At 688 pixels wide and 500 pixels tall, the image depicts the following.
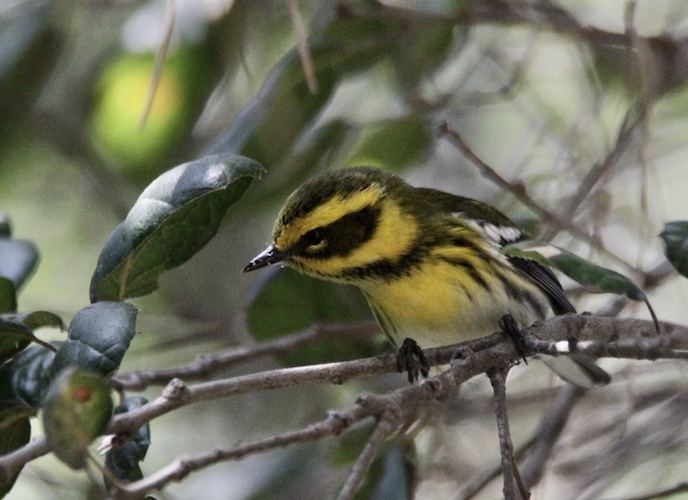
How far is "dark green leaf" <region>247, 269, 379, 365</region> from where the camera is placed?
2553mm

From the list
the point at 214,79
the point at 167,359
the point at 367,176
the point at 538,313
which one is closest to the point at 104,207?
the point at 167,359

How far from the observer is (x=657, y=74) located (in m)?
2.77

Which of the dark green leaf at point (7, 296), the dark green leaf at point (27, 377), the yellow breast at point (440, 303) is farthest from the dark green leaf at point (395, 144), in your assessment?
the dark green leaf at point (27, 377)

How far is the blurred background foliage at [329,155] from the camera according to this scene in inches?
99.5

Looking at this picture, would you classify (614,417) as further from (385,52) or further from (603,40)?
(385,52)

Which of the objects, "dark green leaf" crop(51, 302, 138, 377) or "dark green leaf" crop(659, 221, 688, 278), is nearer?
"dark green leaf" crop(51, 302, 138, 377)

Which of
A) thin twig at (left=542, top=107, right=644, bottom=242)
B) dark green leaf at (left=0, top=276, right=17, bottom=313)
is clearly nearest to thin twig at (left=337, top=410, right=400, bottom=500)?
dark green leaf at (left=0, top=276, right=17, bottom=313)

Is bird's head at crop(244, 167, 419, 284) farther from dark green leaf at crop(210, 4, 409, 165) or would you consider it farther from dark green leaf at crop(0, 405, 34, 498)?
dark green leaf at crop(0, 405, 34, 498)

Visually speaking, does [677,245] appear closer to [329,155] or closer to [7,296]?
[7,296]

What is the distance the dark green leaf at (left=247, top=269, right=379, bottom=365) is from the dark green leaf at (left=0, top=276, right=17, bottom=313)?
833 mm

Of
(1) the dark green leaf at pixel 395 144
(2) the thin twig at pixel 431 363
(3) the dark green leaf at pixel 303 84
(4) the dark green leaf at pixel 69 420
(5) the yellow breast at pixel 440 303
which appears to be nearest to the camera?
(4) the dark green leaf at pixel 69 420

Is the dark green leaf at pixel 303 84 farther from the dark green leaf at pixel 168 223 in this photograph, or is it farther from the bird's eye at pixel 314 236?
the dark green leaf at pixel 168 223

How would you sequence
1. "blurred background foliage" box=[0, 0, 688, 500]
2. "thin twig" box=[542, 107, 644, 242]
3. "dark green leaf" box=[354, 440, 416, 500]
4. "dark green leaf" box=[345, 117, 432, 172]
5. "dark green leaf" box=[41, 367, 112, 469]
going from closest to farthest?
"dark green leaf" box=[41, 367, 112, 469]
"dark green leaf" box=[354, 440, 416, 500]
"thin twig" box=[542, 107, 644, 242]
"blurred background foliage" box=[0, 0, 688, 500]
"dark green leaf" box=[345, 117, 432, 172]

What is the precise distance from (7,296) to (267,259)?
53cm
